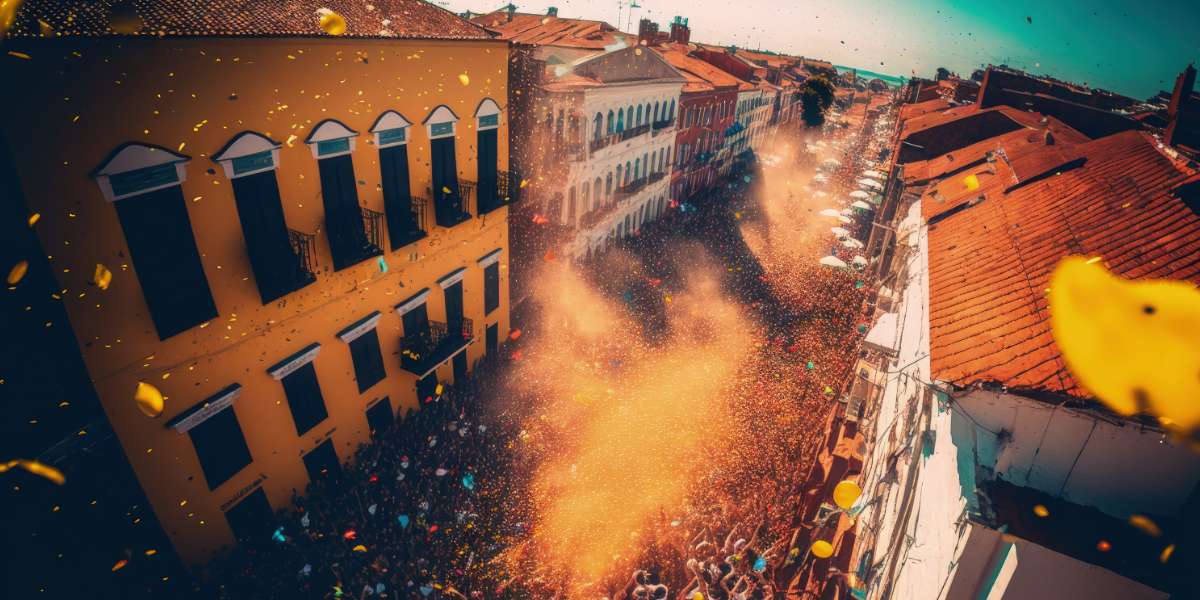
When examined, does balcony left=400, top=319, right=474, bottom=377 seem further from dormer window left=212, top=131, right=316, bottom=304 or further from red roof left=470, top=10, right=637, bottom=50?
red roof left=470, top=10, right=637, bottom=50

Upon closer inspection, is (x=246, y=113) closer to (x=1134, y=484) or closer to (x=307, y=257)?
(x=307, y=257)

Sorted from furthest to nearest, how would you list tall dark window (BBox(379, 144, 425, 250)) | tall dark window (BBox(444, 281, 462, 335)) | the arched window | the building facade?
the arched window, the building facade, tall dark window (BBox(444, 281, 462, 335)), tall dark window (BBox(379, 144, 425, 250))

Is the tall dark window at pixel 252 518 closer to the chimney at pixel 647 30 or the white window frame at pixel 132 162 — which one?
the white window frame at pixel 132 162

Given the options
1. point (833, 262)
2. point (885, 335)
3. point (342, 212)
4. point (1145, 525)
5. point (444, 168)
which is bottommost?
point (833, 262)

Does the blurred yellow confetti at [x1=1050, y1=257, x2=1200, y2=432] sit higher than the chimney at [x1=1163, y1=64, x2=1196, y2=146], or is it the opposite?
the chimney at [x1=1163, y1=64, x2=1196, y2=146]

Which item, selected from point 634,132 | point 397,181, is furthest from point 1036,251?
point 634,132

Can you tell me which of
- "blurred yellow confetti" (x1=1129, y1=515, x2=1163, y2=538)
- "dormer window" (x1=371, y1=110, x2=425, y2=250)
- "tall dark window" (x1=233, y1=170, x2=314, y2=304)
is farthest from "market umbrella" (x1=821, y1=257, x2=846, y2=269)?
"tall dark window" (x1=233, y1=170, x2=314, y2=304)

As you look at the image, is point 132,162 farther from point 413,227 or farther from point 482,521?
point 482,521
